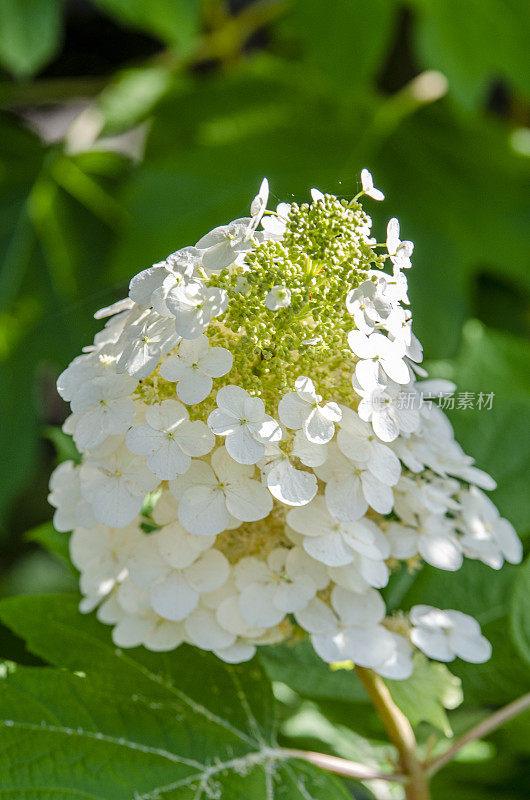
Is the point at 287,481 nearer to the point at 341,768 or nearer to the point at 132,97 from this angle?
the point at 341,768

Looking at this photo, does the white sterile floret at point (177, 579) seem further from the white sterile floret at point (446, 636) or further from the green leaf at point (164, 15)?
the green leaf at point (164, 15)

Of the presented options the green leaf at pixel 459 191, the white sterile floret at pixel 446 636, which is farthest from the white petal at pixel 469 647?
the green leaf at pixel 459 191

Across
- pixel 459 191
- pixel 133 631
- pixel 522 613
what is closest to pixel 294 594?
pixel 133 631

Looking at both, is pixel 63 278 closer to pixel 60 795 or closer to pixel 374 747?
pixel 374 747

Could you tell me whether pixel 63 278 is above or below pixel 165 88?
below

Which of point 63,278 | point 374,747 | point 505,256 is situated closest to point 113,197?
point 63,278

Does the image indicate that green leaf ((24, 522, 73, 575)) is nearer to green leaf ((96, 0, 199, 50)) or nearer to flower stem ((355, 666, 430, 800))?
flower stem ((355, 666, 430, 800))

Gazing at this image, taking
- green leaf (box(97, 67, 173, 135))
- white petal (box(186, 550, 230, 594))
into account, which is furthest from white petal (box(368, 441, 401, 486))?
green leaf (box(97, 67, 173, 135))
